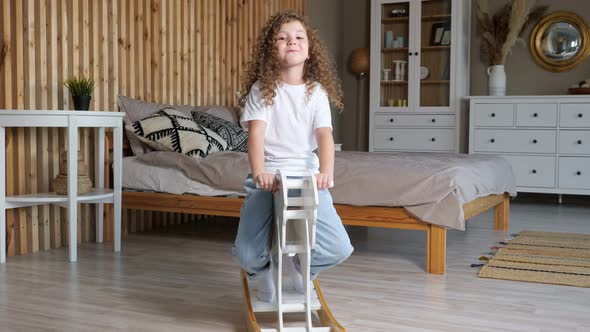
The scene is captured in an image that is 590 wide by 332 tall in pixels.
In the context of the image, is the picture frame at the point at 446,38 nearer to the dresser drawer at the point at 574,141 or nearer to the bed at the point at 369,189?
the dresser drawer at the point at 574,141

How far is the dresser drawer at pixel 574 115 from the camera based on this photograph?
5.27 m

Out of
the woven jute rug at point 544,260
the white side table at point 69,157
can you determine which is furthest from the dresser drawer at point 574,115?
the white side table at point 69,157

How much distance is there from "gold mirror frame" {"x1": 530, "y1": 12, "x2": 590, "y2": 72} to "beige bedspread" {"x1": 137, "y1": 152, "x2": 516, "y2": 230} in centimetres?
271

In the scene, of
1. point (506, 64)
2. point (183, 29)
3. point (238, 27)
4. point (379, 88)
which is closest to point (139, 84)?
point (183, 29)

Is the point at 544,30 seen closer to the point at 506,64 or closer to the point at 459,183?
the point at 506,64

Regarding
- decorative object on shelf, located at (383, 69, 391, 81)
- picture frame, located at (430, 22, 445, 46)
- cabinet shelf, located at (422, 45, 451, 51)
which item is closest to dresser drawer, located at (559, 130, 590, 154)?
cabinet shelf, located at (422, 45, 451, 51)

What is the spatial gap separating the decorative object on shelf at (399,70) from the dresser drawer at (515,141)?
890 mm

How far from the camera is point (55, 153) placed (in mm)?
3561

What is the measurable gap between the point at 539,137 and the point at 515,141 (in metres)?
0.19

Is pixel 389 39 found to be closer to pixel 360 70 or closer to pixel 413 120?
pixel 360 70

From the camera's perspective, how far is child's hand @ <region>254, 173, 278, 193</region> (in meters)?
1.89

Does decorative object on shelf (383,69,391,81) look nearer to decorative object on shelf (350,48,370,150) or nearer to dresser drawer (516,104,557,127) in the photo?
decorative object on shelf (350,48,370,150)

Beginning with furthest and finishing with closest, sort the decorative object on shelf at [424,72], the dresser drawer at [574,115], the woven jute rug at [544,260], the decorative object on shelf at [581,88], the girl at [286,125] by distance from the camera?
the decorative object on shelf at [424,72] < the decorative object on shelf at [581,88] < the dresser drawer at [574,115] < the woven jute rug at [544,260] < the girl at [286,125]

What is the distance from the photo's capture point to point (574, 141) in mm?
5316
